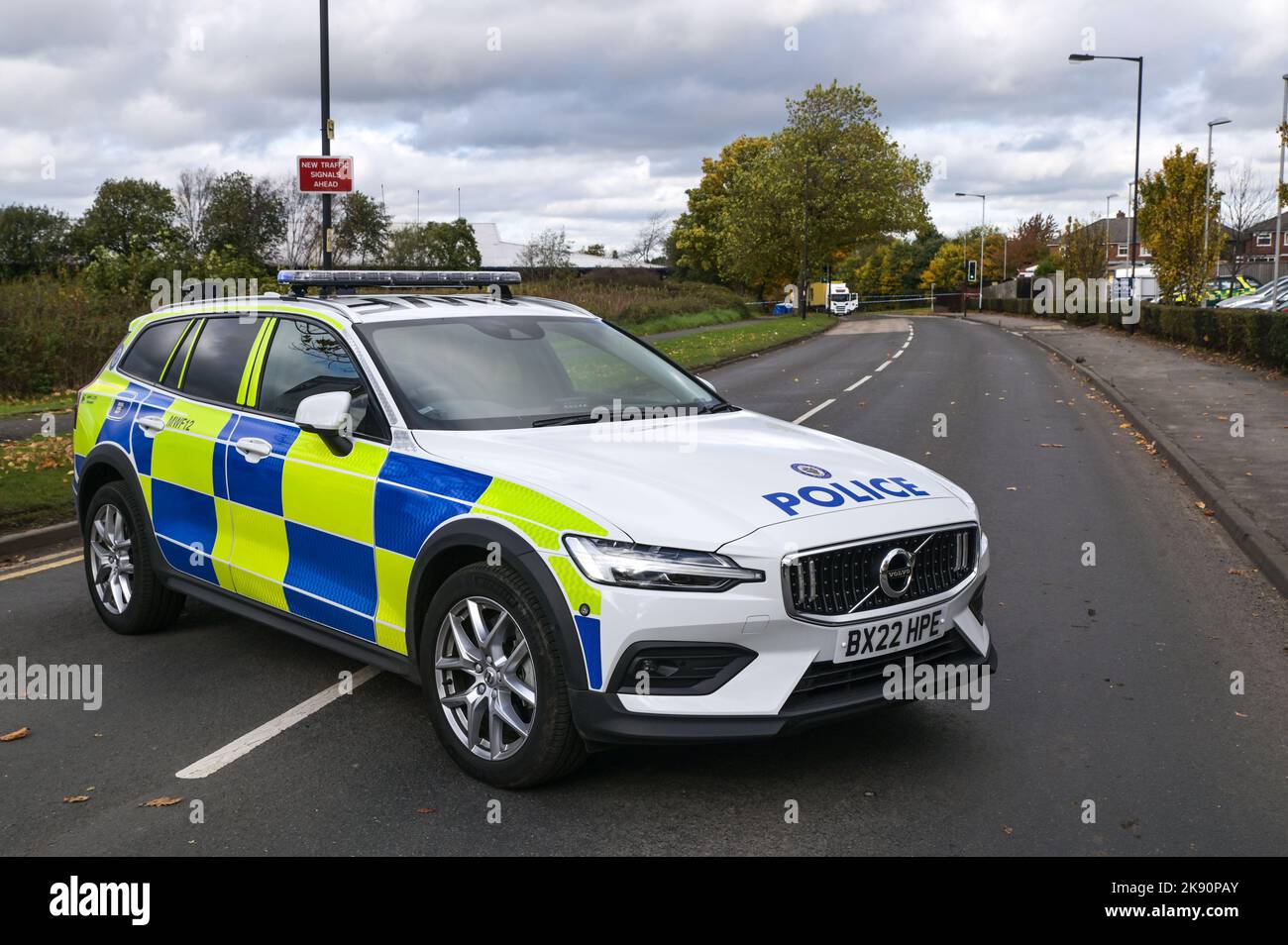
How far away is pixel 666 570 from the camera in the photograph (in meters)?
3.98

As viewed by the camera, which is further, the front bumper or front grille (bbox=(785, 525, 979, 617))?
front grille (bbox=(785, 525, 979, 617))

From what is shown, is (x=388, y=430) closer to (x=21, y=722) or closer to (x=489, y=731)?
(x=489, y=731)

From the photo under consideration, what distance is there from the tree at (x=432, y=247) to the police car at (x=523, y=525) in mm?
43538

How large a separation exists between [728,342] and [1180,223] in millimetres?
14216

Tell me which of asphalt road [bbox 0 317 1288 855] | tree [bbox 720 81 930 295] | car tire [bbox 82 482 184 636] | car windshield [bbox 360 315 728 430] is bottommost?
asphalt road [bbox 0 317 1288 855]

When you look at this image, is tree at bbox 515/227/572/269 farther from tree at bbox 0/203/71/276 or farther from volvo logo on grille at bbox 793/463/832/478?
volvo logo on grille at bbox 793/463/832/478

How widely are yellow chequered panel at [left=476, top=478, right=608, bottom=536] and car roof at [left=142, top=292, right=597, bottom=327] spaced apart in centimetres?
144

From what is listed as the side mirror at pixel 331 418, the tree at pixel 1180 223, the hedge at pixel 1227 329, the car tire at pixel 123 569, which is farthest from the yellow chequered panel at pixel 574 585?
the tree at pixel 1180 223

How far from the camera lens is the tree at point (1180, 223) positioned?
119 feet

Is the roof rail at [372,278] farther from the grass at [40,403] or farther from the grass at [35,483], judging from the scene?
the grass at [40,403]

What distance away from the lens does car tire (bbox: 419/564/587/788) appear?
13.7 feet

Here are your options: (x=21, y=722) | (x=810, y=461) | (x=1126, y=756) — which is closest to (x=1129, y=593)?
(x=1126, y=756)

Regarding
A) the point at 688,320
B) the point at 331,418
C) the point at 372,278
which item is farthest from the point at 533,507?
the point at 688,320

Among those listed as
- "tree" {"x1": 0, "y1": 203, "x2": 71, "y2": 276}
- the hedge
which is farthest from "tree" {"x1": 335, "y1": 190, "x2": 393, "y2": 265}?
the hedge
